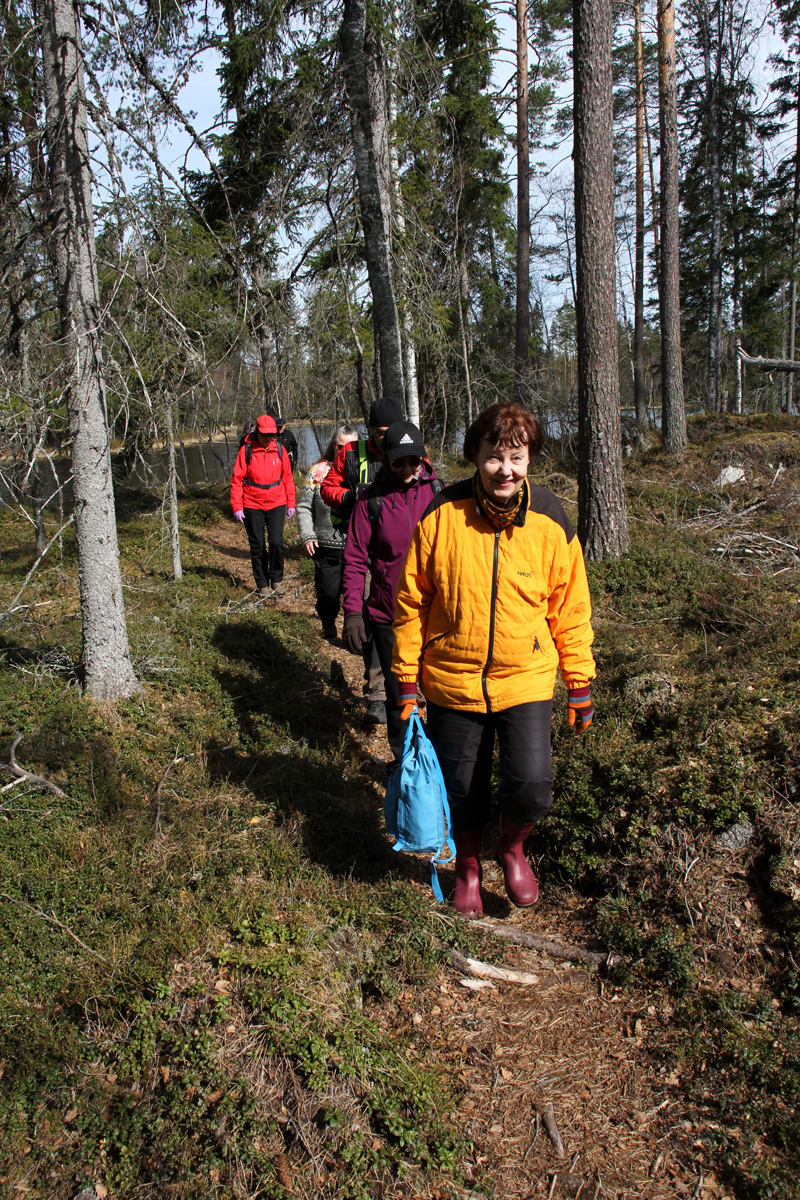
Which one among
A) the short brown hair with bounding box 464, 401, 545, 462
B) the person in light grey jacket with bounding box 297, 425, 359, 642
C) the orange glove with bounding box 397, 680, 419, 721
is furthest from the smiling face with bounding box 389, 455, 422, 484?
the person in light grey jacket with bounding box 297, 425, 359, 642

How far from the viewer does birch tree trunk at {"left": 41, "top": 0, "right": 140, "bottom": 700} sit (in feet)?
15.4

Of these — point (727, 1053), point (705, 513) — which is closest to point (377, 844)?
point (727, 1053)

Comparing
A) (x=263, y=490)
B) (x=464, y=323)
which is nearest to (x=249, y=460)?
(x=263, y=490)

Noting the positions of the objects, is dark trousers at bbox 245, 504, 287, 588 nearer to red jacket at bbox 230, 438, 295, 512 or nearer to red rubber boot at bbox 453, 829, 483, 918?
red jacket at bbox 230, 438, 295, 512

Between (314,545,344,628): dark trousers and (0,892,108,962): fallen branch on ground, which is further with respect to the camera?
(314,545,344,628): dark trousers

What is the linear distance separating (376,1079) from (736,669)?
317 centimetres

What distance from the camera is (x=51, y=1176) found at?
2.54m

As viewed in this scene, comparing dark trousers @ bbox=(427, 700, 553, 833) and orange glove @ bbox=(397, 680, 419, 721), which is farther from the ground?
orange glove @ bbox=(397, 680, 419, 721)

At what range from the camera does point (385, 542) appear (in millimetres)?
4277

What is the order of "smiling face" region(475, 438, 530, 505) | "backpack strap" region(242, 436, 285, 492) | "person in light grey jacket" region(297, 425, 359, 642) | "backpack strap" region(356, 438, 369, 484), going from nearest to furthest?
"smiling face" region(475, 438, 530, 505) → "backpack strap" region(356, 438, 369, 484) → "person in light grey jacket" region(297, 425, 359, 642) → "backpack strap" region(242, 436, 285, 492)

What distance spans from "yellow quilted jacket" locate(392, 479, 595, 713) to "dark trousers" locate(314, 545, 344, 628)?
117 inches

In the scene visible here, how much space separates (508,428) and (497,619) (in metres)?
0.77

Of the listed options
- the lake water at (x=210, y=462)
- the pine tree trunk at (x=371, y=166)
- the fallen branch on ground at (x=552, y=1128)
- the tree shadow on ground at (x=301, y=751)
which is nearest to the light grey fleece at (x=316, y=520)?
the pine tree trunk at (x=371, y=166)

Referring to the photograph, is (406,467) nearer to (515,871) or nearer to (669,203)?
(515,871)
